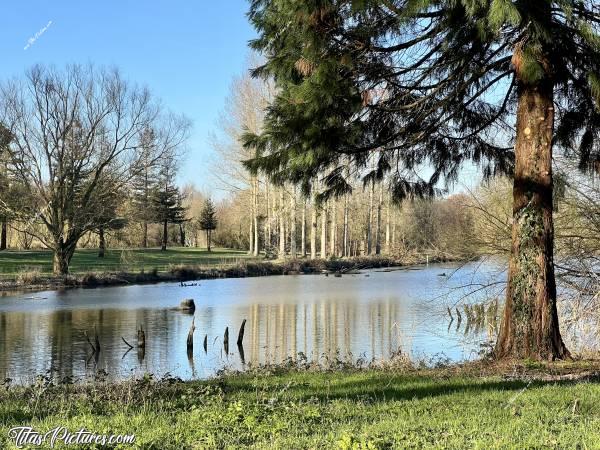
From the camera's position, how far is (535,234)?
306 inches

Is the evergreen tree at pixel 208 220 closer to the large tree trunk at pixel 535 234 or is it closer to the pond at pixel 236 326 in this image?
the pond at pixel 236 326

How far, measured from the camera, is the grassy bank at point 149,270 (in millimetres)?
28922

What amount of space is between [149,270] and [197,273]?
2601mm

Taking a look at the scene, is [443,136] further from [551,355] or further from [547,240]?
[551,355]

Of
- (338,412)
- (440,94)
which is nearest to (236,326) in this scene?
(440,94)

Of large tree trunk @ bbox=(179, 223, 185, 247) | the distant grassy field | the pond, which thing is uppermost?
large tree trunk @ bbox=(179, 223, 185, 247)

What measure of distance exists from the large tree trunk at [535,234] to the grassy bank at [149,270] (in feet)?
58.4

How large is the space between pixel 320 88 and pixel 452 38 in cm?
155

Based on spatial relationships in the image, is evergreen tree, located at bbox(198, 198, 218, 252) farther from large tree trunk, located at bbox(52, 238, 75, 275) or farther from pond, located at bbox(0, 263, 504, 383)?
pond, located at bbox(0, 263, 504, 383)

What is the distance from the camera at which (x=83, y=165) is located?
31.3 metres

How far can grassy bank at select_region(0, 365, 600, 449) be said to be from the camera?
158 inches

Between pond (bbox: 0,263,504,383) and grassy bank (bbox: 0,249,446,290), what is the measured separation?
6.31 feet

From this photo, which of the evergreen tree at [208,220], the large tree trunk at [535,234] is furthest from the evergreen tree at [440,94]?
the evergreen tree at [208,220]

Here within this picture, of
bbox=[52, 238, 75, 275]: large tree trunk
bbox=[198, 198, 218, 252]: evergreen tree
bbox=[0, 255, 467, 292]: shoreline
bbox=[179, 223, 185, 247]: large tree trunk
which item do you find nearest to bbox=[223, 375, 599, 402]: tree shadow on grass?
bbox=[0, 255, 467, 292]: shoreline
